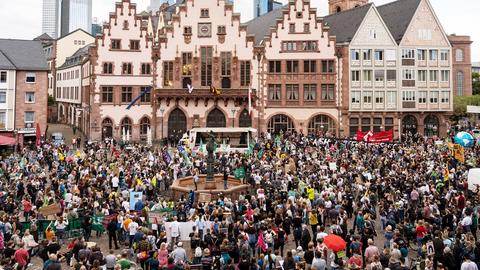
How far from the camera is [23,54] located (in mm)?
60750

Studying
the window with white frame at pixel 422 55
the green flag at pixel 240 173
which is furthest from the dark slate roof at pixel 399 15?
the green flag at pixel 240 173

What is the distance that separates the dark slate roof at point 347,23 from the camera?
64062mm

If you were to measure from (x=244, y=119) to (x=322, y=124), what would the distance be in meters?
9.64

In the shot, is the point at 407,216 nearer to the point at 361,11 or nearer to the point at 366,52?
the point at 366,52

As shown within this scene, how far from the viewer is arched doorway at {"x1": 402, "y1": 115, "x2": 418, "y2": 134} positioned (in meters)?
64.1

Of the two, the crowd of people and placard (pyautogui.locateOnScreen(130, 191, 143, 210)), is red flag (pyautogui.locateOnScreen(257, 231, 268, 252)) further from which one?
placard (pyautogui.locateOnScreen(130, 191, 143, 210))

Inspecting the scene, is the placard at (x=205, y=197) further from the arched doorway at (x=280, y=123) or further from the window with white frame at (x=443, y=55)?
the window with white frame at (x=443, y=55)

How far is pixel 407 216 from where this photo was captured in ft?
76.9

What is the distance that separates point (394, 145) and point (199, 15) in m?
28.6

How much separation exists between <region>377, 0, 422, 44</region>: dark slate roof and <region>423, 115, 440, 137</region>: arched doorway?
10450 mm

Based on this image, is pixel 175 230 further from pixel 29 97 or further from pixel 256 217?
pixel 29 97

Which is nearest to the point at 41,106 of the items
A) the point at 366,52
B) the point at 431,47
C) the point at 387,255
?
the point at 366,52

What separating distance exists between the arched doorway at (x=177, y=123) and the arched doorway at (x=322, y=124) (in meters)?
15.5

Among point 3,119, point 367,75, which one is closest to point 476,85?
point 367,75
